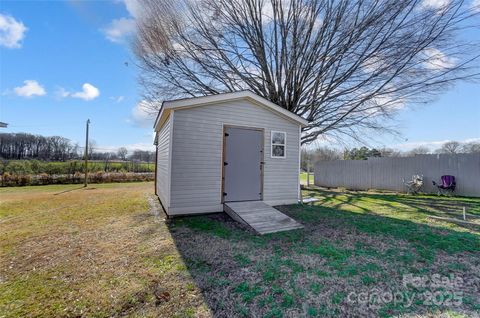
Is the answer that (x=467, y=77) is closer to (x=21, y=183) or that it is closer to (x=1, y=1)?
(x=1, y=1)

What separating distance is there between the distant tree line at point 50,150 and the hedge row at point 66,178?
8.61ft

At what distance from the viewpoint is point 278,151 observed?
7.02 m

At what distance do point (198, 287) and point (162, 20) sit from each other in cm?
1086

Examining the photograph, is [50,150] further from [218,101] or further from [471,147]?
[471,147]

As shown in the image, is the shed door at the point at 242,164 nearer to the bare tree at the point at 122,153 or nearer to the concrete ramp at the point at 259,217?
the concrete ramp at the point at 259,217

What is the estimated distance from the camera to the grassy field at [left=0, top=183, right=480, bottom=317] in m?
2.19

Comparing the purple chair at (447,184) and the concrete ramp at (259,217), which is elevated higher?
the purple chair at (447,184)

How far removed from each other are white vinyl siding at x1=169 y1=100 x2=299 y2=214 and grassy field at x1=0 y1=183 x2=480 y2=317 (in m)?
0.74

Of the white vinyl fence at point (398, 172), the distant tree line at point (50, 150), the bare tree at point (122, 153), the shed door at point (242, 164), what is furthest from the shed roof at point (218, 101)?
the bare tree at point (122, 153)

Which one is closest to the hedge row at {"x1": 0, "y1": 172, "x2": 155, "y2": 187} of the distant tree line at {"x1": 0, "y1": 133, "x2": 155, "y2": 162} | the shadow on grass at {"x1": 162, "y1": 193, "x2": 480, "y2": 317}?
the distant tree line at {"x1": 0, "y1": 133, "x2": 155, "y2": 162}

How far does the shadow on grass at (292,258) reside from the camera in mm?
2196

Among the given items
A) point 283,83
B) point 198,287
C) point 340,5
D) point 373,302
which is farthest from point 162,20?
point 373,302

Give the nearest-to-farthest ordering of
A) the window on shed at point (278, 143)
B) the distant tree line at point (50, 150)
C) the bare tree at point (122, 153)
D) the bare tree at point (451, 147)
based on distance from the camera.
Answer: the window on shed at point (278, 143), the distant tree line at point (50, 150), the bare tree at point (122, 153), the bare tree at point (451, 147)

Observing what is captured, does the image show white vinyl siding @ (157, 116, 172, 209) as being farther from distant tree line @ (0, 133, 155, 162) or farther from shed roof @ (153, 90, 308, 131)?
distant tree line @ (0, 133, 155, 162)
